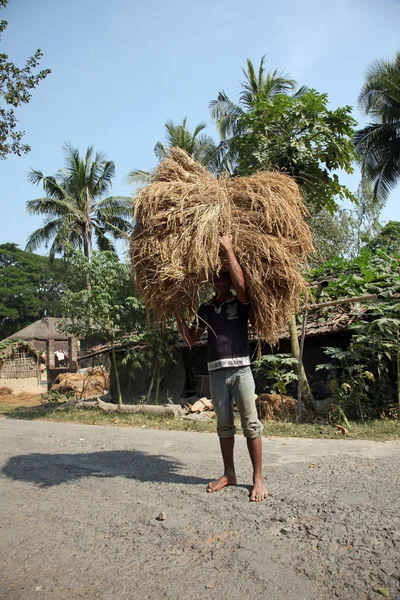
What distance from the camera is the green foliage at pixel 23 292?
42688mm

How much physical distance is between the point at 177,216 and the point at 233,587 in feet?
8.42

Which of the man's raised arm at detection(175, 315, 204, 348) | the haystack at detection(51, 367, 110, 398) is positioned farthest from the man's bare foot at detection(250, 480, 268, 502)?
the haystack at detection(51, 367, 110, 398)

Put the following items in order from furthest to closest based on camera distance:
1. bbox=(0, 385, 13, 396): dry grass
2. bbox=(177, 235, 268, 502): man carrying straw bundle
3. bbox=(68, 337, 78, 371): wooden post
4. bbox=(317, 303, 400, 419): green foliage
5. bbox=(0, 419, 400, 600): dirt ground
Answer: bbox=(68, 337, 78, 371): wooden post
bbox=(0, 385, 13, 396): dry grass
bbox=(317, 303, 400, 419): green foliage
bbox=(177, 235, 268, 502): man carrying straw bundle
bbox=(0, 419, 400, 600): dirt ground

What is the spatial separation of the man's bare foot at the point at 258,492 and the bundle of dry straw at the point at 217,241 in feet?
3.87

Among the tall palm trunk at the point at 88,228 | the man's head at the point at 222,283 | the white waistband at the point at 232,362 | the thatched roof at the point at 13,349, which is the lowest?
the white waistband at the point at 232,362

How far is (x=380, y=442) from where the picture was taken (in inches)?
228

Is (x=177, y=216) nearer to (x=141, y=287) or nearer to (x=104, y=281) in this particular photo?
(x=141, y=287)

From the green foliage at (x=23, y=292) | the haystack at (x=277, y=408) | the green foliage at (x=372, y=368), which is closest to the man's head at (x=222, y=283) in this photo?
the green foliage at (x=372, y=368)

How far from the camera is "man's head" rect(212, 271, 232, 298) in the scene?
3.92m

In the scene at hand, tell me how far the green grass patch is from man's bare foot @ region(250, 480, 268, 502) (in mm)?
3067

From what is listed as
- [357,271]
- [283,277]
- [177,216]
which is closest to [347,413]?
[357,271]

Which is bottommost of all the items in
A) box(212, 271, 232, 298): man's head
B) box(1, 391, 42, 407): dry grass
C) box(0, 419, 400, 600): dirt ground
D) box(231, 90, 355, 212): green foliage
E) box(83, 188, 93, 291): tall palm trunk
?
box(0, 419, 400, 600): dirt ground

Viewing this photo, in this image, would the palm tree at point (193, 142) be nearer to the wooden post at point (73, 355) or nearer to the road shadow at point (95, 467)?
the wooden post at point (73, 355)

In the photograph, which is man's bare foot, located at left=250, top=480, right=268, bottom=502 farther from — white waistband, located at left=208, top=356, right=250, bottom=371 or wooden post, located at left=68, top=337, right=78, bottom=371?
wooden post, located at left=68, top=337, right=78, bottom=371
